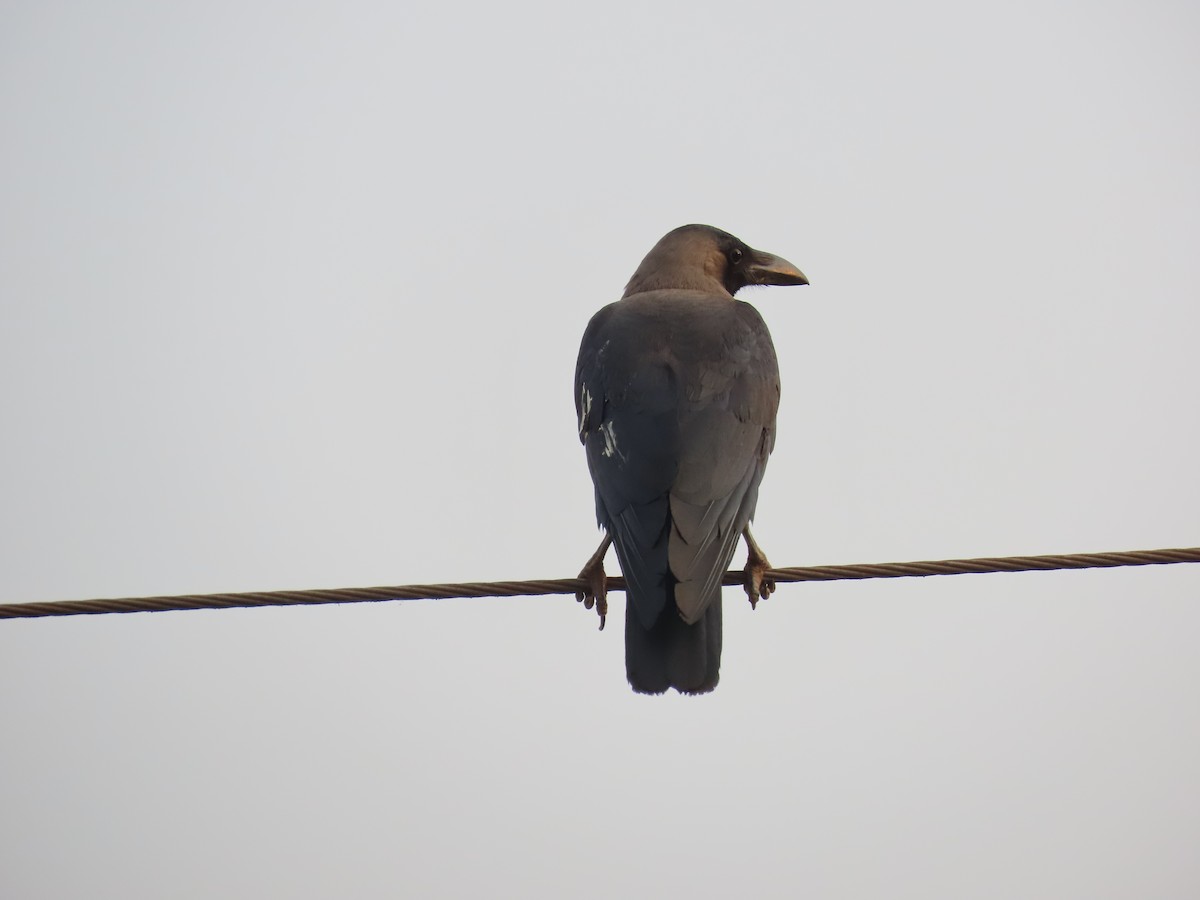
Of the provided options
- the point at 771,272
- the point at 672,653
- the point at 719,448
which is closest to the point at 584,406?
the point at 719,448

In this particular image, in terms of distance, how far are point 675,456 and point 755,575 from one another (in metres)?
0.61

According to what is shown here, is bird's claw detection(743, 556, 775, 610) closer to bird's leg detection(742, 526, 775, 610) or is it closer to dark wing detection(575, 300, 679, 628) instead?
bird's leg detection(742, 526, 775, 610)

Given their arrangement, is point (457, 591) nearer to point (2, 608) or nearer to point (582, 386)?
point (2, 608)

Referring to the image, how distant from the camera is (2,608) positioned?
392 centimetres

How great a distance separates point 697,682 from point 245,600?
165 cm

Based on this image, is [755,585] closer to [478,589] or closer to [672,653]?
[672,653]

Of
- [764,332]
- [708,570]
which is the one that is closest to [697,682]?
[708,570]

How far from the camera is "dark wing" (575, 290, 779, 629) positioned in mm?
4918

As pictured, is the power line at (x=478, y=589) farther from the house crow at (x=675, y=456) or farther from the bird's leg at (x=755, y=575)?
the bird's leg at (x=755, y=575)

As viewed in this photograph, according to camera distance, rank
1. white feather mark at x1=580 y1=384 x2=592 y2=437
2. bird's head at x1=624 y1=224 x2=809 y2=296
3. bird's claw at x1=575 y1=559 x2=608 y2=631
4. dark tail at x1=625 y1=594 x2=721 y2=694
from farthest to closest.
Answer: bird's head at x1=624 y1=224 x2=809 y2=296 → white feather mark at x1=580 y1=384 x2=592 y2=437 → bird's claw at x1=575 y1=559 x2=608 y2=631 → dark tail at x1=625 y1=594 x2=721 y2=694

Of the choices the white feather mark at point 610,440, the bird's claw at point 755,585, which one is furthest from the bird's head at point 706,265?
the bird's claw at point 755,585

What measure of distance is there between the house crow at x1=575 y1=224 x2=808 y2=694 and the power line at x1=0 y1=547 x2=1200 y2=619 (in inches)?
24.2

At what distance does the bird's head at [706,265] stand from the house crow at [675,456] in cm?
47

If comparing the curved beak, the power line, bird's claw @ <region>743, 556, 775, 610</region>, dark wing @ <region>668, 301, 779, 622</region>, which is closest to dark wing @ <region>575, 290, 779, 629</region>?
dark wing @ <region>668, 301, 779, 622</region>
